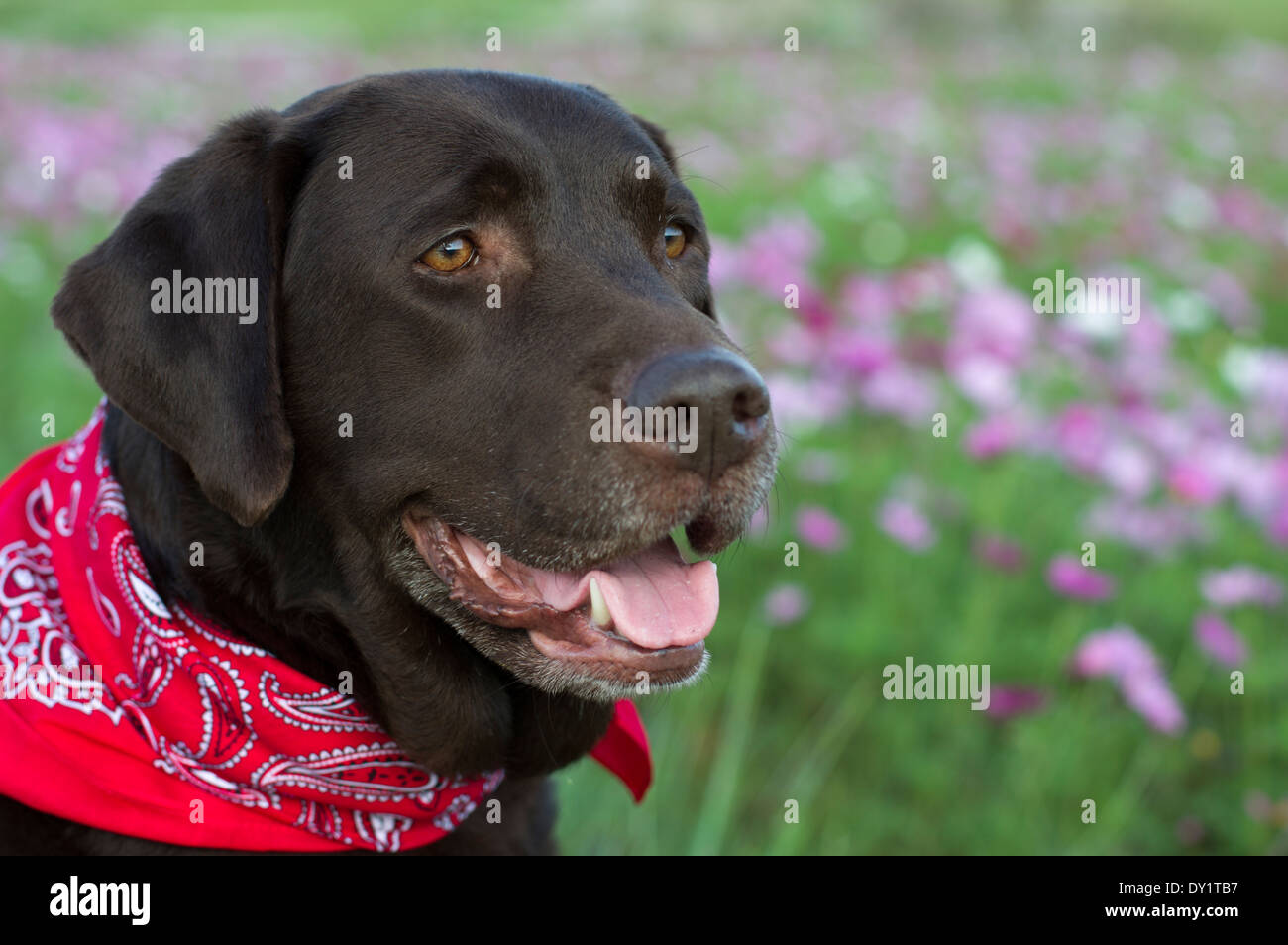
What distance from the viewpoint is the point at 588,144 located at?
2607 millimetres

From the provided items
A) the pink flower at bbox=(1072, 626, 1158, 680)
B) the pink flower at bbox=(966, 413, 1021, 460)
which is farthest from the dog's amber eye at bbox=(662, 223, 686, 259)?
the pink flower at bbox=(1072, 626, 1158, 680)

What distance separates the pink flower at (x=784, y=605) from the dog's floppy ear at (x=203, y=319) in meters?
1.84

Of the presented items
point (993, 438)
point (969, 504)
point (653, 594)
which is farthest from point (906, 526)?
point (653, 594)

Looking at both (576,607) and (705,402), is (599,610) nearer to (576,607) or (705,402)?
(576,607)

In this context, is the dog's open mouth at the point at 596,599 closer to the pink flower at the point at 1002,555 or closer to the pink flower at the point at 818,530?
the pink flower at the point at 818,530

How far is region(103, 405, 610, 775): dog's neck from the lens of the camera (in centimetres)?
245

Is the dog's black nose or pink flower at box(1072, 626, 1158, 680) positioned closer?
the dog's black nose

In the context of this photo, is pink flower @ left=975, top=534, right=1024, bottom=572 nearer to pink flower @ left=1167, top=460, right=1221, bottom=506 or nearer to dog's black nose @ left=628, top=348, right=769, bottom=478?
pink flower @ left=1167, top=460, right=1221, bottom=506

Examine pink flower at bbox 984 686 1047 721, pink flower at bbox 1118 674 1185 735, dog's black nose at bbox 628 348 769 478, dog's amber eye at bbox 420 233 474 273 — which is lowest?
pink flower at bbox 984 686 1047 721

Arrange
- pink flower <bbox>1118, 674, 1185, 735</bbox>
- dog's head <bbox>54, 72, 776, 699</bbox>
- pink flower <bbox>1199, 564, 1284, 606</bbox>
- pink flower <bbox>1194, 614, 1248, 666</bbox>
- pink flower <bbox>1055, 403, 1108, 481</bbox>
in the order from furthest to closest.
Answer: pink flower <bbox>1055, 403, 1108, 481</bbox> < pink flower <bbox>1199, 564, 1284, 606</bbox> < pink flower <bbox>1194, 614, 1248, 666</bbox> < pink flower <bbox>1118, 674, 1185, 735</bbox> < dog's head <bbox>54, 72, 776, 699</bbox>

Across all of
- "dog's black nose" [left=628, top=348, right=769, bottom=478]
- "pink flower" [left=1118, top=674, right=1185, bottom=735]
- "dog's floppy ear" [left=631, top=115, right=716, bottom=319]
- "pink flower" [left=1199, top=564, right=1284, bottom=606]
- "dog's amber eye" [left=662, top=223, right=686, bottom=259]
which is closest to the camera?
"dog's black nose" [left=628, top=348, right=769, bottom=478]

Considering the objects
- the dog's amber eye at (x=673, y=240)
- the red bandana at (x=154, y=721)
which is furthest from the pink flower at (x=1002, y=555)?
the red bandana at (x=154, y=721)

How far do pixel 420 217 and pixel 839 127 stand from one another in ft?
21.9

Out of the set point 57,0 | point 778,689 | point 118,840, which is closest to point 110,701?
point 118,840
